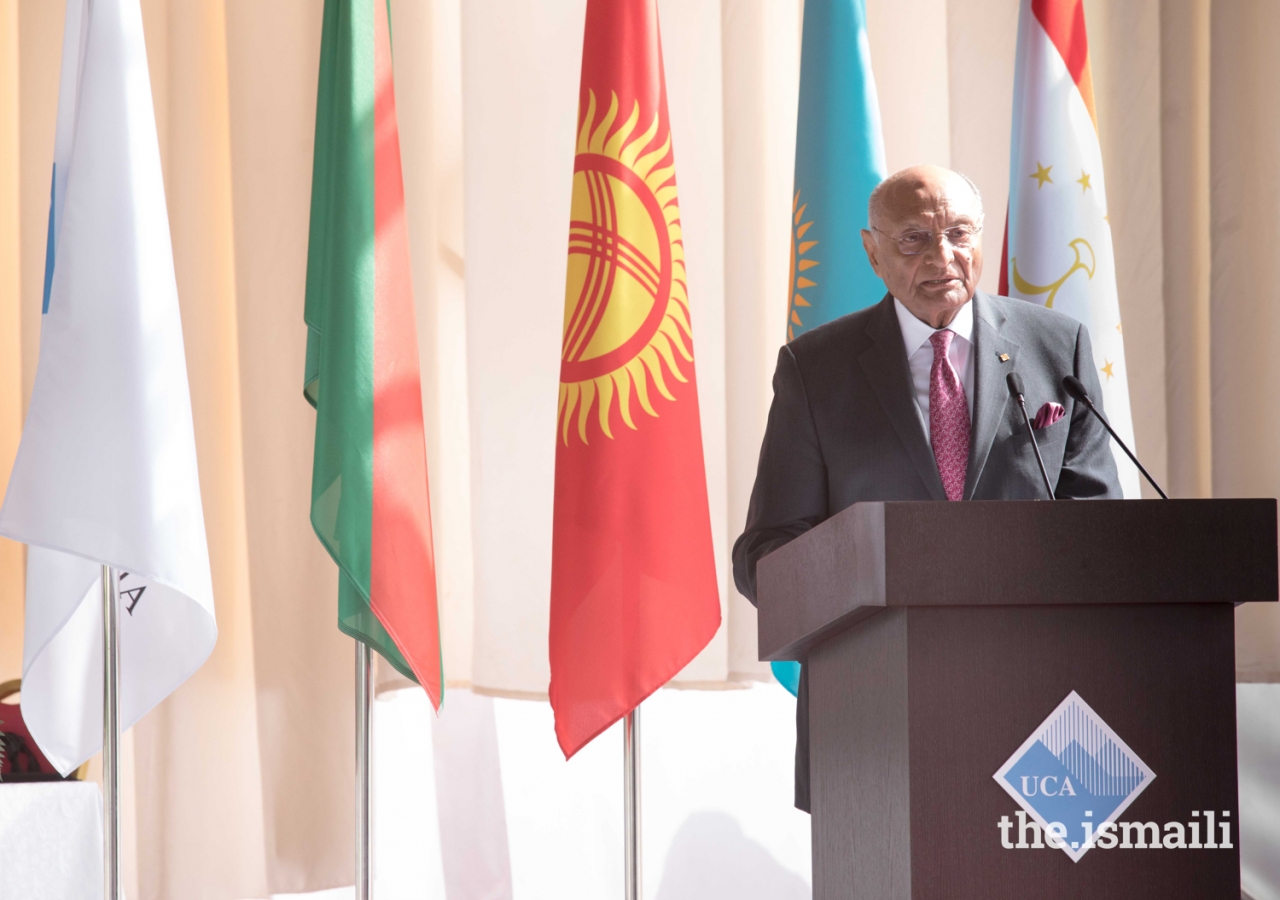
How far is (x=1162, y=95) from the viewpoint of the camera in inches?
154

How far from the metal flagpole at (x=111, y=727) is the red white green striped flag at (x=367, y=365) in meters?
0.46

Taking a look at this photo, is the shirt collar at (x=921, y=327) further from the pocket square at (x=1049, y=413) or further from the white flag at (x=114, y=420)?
the white flag at (x=114, y=420)

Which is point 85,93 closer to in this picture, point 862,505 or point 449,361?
point 449,361

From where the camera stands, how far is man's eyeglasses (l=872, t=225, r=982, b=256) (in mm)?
1980

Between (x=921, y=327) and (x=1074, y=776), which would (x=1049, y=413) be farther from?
(x=1074, y=776)

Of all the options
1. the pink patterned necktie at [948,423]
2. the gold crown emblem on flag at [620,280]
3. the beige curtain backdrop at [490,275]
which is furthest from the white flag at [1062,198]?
the pink patterned necktie at [948,423]

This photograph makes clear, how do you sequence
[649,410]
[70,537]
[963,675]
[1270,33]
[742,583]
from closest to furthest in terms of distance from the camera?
[963,675]
[742,583]
[70,537]
[649,410]
[1270,33]

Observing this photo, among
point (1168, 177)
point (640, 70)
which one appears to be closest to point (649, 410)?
point (640, 70)

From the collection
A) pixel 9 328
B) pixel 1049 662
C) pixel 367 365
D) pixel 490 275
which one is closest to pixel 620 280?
pixel 367 365

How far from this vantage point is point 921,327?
2.02m

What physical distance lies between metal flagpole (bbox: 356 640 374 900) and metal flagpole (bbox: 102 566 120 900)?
51 cm

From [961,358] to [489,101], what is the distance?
2084mm

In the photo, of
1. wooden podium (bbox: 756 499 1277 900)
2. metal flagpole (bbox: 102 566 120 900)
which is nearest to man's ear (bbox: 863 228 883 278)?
wooden podium (bbox: 756 499 1277 900)

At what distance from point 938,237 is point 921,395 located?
10.2 inches
